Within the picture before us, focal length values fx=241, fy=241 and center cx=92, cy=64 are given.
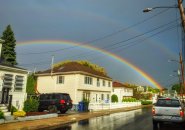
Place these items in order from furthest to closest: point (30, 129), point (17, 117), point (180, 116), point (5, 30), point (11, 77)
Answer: point (5, 30) → point (11, 77) → point (17, 117) → point (180, 116) → point (30, 129)

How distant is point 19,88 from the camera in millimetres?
24141

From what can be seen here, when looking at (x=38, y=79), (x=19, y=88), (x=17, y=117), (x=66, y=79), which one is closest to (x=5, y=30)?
(x=38, y=79)

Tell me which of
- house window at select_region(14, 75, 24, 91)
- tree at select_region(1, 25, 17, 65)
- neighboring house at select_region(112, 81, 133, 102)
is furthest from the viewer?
neighboring house at select_region(112, 81, 133, 102)

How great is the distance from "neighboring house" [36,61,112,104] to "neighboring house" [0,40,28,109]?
64.9 ft

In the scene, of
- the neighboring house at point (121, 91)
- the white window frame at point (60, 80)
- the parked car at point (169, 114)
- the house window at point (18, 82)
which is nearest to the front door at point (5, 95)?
the house window at point (18, 82)

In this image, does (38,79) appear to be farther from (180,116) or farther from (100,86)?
(180,116)

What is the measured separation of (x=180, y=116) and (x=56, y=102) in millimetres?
15834

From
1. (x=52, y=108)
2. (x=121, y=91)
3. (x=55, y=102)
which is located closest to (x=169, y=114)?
(x=55, y=102)

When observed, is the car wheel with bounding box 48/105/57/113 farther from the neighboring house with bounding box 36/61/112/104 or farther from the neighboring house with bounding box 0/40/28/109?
the neighboring house with bounding box 36/61/112/104

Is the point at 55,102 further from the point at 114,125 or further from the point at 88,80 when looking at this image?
the point at 88,80

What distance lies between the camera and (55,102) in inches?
1123

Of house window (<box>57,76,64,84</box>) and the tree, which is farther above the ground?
the tree

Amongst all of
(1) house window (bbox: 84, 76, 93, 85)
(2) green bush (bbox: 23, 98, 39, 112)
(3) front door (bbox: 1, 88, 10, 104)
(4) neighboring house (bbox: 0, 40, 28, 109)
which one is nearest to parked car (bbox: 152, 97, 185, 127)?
(2) green bush (bbox: 23, 98, 39, 112)

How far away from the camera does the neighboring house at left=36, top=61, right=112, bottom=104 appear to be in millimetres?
45125
